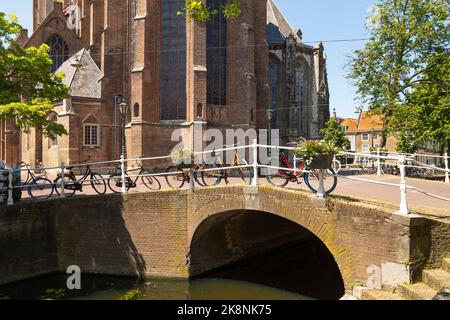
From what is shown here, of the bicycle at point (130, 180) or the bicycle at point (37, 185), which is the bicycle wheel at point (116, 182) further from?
the bicycle at point (37, 185)

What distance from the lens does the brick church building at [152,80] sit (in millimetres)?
24500

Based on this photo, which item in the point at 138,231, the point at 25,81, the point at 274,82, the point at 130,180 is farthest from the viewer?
the point at 274,82

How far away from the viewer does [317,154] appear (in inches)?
288

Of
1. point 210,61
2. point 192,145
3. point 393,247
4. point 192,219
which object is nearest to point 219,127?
point 192,145

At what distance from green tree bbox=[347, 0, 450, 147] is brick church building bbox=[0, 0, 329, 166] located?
25.3 ft

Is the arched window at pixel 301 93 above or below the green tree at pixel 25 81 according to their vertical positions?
above

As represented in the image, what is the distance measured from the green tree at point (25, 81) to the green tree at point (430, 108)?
1771cm

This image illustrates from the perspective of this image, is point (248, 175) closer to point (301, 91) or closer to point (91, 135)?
point (91, 135)

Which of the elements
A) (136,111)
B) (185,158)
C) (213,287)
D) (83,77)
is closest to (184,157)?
(185,158)

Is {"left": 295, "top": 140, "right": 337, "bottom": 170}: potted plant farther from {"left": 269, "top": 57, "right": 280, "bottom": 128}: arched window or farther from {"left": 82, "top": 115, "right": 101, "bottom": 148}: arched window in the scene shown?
{"left": 269, "top": 57, "right": 280, "bottom": 128}: arched window

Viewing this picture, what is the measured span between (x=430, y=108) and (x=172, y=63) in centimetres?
1589

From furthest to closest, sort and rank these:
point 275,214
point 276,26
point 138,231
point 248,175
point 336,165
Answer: point 276,26 < point 336,165 < point 248,175 < point 138,231 < point 275,214

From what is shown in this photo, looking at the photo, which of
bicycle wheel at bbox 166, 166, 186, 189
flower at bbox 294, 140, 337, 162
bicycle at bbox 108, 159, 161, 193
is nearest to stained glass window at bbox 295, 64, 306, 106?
bicycle wheel at bbox 166, 166, 186, 189

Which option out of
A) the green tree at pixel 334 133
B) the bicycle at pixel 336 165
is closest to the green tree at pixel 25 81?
the bicycle at pixel 336 165
